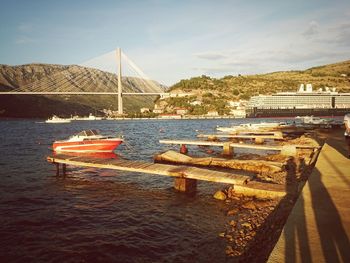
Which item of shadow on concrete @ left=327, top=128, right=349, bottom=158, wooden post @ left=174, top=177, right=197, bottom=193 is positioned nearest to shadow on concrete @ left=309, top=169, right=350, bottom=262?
wooden post @ left=174, top=177, right=197, bottom=193

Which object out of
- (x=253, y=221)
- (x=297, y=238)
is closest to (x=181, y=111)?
(x=253, y=221)

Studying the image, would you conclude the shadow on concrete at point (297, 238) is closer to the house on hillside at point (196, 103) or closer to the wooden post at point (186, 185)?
the wooden post at point (186, 185)

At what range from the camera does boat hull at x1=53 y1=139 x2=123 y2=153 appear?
1000 inches

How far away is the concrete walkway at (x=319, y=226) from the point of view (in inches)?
209

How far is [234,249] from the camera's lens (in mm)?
7621

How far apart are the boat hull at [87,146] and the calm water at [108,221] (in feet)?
27.7

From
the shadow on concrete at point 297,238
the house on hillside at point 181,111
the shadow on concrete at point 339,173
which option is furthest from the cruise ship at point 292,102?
the shadow on concrete at point 297,238

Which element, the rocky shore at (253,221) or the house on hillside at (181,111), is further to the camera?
the house on hillside at (181,111)

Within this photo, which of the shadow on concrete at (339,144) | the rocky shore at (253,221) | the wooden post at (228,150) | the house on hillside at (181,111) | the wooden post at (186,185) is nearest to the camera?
the rocky shore at (253,221)

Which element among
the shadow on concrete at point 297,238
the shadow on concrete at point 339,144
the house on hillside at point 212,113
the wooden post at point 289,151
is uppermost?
the house on hillside at point 212,113

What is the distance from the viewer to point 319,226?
257 inches

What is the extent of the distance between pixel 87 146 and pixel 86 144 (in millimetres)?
195

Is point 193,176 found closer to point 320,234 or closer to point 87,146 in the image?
point 320,234

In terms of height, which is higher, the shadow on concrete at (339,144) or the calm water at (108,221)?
the shadow on concrete at (339,144)
